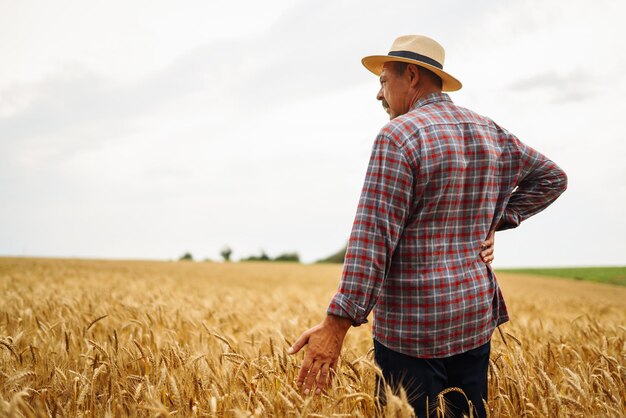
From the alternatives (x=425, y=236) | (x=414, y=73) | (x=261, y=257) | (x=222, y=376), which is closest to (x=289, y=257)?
(x=261, y=257)

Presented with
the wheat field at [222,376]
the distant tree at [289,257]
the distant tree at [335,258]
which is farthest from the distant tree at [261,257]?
the wheat field at [222,376]

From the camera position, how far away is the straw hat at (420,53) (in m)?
2.16

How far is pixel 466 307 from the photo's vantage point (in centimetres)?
200

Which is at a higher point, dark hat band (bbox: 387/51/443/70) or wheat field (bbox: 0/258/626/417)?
dark hat band (bbox: 387/51/443/70)

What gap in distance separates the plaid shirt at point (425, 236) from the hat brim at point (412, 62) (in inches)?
4.7

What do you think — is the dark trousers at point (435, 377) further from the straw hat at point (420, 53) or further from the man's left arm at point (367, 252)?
the straw hat at point (420, 53)

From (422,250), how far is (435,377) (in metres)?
0.57

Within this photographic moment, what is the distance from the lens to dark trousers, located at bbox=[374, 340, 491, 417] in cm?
201

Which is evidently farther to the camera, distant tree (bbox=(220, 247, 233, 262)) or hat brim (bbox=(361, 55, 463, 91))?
distant tree (bbox=(220, 247, 233, 262))

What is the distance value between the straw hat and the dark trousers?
1.29 meters

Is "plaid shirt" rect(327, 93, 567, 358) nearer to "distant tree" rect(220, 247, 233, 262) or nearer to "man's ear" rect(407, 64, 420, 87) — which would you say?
"man's ear" rect(407, 64, 420, 87)

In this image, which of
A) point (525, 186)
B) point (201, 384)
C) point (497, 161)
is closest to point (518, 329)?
point (525, 186)

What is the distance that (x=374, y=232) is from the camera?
1.87 meters

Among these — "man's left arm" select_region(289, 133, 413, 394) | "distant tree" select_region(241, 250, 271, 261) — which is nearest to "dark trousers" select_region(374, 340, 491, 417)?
"man's left arm" select_region(289, 133, 413, 394)
